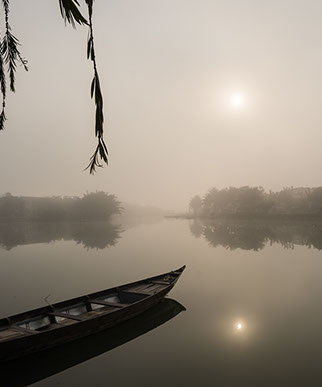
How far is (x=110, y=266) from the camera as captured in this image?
21.1 meters

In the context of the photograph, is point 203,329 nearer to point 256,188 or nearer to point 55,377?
point 55,377

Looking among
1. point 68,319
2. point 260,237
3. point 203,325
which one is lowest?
point 260,237

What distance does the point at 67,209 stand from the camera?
348 ft

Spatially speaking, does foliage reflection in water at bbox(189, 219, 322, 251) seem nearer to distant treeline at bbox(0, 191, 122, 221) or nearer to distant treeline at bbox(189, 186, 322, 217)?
distant treeline at bbox(189, 186, 322, 217)

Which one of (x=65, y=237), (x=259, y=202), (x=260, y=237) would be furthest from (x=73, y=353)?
(x=259, y=202)

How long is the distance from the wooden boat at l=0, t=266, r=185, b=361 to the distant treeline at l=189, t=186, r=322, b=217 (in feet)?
250

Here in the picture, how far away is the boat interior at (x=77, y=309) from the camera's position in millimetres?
8586

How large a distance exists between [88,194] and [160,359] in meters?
106

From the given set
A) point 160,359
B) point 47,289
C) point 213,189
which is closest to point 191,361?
point 160,359

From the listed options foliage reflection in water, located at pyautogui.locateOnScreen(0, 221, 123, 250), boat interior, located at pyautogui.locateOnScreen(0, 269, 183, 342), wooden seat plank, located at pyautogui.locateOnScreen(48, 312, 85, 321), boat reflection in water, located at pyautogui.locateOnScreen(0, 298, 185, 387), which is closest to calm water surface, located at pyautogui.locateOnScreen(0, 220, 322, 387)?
boat reflection in water, located at pyautogui.locateOnScreen(0, 298, 185, 387)

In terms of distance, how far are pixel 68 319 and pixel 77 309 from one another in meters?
0.88

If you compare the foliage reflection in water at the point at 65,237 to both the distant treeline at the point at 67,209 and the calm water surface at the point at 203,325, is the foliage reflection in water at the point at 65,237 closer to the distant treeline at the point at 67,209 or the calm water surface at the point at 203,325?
the calm water surface at the point at 203,325

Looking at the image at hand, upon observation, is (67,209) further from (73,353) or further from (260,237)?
(73,353)

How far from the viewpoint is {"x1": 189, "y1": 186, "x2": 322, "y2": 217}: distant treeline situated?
266ft
